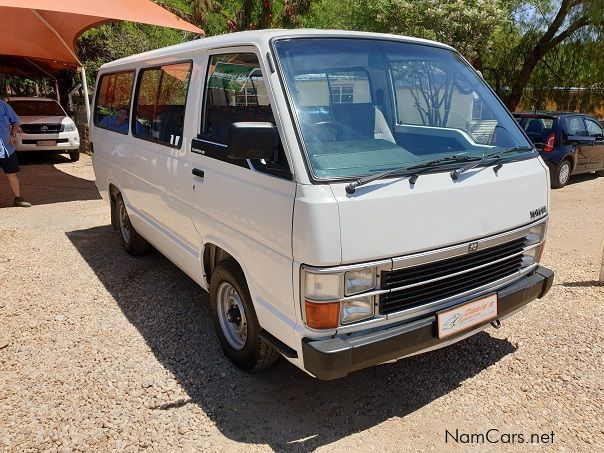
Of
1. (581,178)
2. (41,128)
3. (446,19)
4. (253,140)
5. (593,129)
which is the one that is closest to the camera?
(253,140)

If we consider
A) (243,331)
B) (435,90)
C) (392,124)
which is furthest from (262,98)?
(243,331)

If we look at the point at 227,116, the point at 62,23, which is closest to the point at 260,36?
the point at 227,116

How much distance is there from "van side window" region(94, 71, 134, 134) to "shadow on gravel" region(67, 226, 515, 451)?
1.96 meters

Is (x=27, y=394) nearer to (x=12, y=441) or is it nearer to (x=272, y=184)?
(x=12, y=441)

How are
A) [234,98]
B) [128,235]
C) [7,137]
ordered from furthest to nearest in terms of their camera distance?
[7,137]
[128,235]
[234,98]

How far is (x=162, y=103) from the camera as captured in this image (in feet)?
12.9

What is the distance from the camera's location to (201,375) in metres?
3.27

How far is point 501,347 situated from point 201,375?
2187 millimetres

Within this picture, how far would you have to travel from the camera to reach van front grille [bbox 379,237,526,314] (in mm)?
2520

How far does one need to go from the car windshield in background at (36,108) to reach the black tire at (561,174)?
12.0m

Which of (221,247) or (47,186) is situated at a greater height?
(221,247)

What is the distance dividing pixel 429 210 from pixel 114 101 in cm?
400

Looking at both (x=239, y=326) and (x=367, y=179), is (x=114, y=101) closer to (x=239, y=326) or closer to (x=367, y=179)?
(x=239, y=326)

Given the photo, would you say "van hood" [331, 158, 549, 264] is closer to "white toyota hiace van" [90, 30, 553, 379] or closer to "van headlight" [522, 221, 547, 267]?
"white toyota hiace van" [90, 30, 553, 379]
